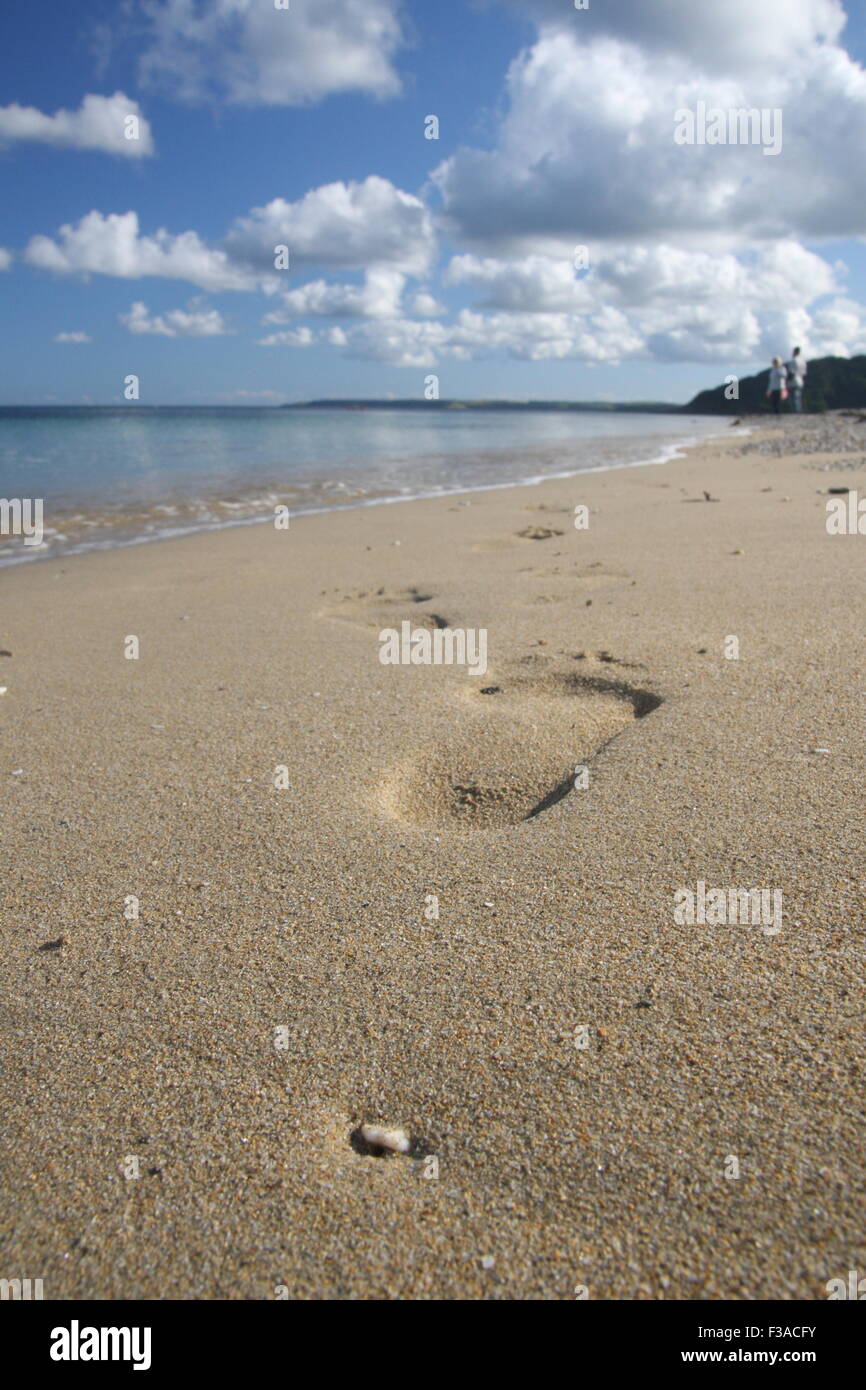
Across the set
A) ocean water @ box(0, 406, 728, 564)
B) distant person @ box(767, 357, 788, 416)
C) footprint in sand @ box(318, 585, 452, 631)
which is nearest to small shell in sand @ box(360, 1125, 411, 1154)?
footprint in sand @ box(318, 585, 452, 631)

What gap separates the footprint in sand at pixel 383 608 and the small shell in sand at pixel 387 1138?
9.91 feet

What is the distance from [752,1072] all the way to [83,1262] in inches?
42.2

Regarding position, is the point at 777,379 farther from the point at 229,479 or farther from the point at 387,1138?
the point at 387,1138

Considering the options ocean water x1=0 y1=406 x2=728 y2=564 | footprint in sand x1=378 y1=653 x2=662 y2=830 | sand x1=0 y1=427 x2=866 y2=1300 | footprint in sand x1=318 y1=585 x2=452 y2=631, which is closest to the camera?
sand x1=0 y1=427 x2=866 y2=1300

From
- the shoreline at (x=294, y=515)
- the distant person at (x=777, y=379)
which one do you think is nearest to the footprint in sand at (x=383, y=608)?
the shoreline at (x=294, y=515)

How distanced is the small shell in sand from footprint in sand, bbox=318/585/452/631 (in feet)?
9.91

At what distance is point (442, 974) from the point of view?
67.0 inches

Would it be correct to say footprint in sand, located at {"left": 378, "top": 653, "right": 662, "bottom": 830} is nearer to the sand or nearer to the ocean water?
the sand

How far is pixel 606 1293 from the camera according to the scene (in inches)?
44.4

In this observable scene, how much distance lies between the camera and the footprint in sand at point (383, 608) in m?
4.37

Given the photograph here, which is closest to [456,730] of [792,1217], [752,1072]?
[752,1072]

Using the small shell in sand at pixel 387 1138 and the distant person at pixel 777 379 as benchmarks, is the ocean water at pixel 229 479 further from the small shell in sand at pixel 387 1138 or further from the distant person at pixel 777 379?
the small shell in sand at pixel 387 1138

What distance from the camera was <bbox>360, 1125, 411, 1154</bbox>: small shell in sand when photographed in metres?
1.35

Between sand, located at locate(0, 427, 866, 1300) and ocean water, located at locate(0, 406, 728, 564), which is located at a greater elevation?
ocean water, located at locate(0, 406, 728, 564)
